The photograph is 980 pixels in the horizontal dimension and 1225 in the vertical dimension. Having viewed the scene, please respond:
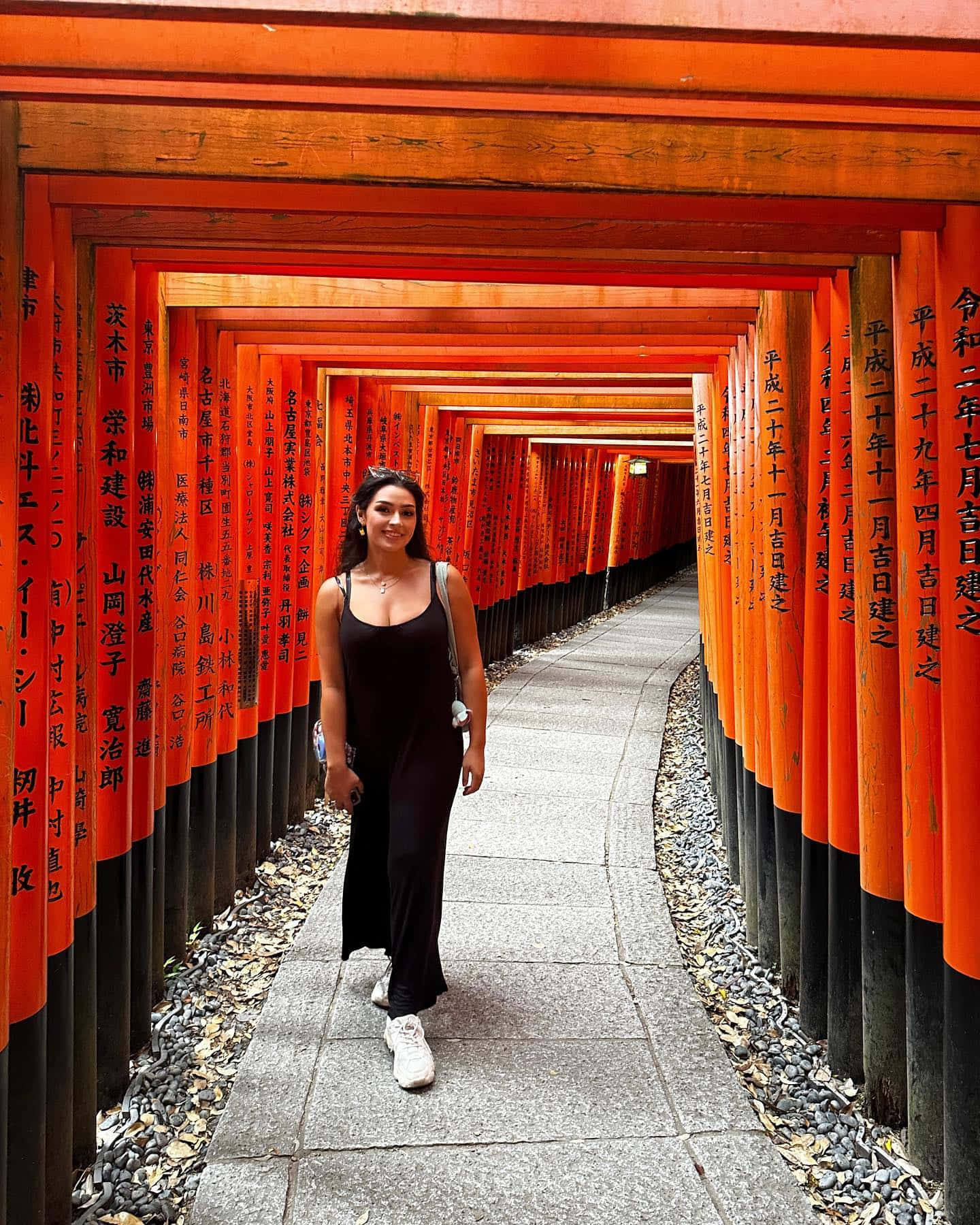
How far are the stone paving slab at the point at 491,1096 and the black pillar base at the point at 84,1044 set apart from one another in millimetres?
650

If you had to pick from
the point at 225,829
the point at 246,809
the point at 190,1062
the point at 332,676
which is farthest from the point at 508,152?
the point at 246,809

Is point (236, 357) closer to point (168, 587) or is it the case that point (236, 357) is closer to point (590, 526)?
point (168, 587)

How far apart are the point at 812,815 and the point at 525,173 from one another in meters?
2.43

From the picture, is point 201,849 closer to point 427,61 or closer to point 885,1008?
point 885,1008

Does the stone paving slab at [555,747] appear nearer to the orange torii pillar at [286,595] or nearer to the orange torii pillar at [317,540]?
the orange torii pillar at [317,540]

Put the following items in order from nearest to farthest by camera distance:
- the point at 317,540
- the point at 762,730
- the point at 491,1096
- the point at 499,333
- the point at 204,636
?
1. the point at 491,1096
2. the point at 762,730
3. the point at 204,636
4. the point at 499,333
5. the point at 317,540

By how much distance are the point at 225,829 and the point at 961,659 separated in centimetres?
370

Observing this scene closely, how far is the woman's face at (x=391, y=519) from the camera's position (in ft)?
10.6

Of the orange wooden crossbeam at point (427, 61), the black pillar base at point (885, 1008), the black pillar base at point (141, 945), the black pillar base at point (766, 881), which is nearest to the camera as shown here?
the orange wooden crossbeam at point (427, 61)

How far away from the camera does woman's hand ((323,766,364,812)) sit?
325cm

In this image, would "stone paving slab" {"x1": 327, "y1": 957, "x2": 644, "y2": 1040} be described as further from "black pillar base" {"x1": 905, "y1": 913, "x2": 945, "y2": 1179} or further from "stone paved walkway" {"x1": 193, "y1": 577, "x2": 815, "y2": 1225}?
"black pillar base" {"x1": 905, "y1": 913, "x2": 945, "y2": 1179}

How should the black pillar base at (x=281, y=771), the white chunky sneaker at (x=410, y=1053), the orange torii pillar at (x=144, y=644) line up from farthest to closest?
the black pillar base at (x=281, y=771), the orange torii pillar at (x=144, y=644), the white chunky sneaker at (x=410, y=1053)

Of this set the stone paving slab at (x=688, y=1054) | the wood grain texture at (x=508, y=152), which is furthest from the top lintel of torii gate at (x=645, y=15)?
the stone paving slab at (x=688, y=1054)

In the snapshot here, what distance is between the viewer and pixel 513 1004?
Result: 151 inches
